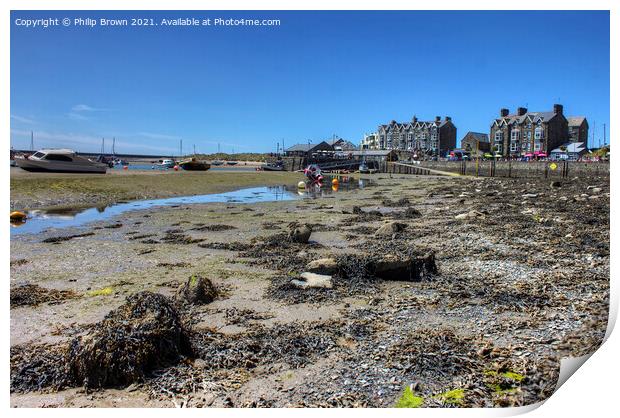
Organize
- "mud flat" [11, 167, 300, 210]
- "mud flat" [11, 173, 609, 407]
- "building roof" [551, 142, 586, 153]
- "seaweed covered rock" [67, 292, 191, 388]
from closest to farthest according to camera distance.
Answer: "mud flat" [11, 173, 609, 407] < "seaweed covered rock" [67, 292, 191, 388] < "mud flat" [11, 167, 300, 210] < "building roof" [551, 142, 586, 153]

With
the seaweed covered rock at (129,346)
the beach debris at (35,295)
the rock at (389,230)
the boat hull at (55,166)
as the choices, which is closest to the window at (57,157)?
the boat hull at (55,166)

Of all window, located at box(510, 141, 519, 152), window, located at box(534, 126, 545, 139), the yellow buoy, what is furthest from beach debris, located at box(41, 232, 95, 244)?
window, located at box(510, 141, 519, 152)

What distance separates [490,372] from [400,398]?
46.1 inches

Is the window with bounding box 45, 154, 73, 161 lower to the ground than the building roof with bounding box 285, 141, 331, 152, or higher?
lower

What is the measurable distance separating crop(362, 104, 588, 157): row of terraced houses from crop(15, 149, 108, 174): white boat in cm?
8865

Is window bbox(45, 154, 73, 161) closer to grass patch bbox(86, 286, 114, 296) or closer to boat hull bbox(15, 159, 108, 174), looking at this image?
boat hull bbox(15, 159, 108, 174)

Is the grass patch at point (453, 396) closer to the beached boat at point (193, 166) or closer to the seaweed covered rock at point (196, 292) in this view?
the seaweed covered rock at point (196, 292)

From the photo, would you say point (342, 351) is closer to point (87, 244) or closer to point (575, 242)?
point (575, 242)

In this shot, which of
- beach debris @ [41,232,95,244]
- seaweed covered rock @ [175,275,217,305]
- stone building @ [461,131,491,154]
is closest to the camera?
seaweed covered rock @ [175,275,217,305]

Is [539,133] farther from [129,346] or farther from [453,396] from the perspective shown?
[129,346]

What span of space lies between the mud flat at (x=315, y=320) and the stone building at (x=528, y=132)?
9707 centimetres

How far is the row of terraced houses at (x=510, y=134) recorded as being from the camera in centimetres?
9825

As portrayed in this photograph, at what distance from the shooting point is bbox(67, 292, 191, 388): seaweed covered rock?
15.7 feet
